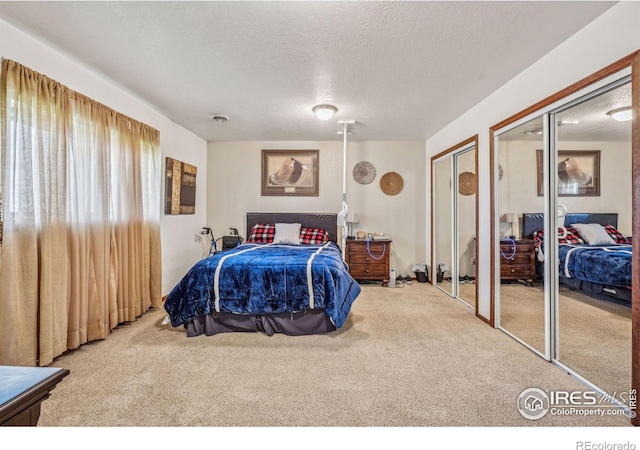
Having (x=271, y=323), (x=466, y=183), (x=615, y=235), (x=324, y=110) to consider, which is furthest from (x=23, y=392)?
(x=466, y=183)

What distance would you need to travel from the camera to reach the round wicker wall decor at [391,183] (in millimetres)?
5215

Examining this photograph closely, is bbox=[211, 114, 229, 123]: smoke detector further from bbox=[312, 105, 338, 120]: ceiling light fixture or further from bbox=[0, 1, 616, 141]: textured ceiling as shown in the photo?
bbox=[312, 105, 338, 120]: ceiling light fixture

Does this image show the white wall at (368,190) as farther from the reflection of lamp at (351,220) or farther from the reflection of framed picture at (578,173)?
the reflection of framed picture at (578,173)

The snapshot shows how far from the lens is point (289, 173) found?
5.23m

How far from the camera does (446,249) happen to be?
15.0 feet

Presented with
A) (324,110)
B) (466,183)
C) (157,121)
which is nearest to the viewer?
(324,110)

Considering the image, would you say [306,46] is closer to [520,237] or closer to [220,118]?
[220,118]

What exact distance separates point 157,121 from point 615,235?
4.58m

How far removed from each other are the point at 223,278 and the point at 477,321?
2.73 metres

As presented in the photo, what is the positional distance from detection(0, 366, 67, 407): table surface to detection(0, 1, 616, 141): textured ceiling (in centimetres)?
203

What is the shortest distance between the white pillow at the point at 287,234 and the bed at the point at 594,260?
120 inches

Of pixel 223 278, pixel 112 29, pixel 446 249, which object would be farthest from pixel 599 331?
pixel 112 29

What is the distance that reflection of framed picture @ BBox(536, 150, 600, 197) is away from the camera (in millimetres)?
2037
